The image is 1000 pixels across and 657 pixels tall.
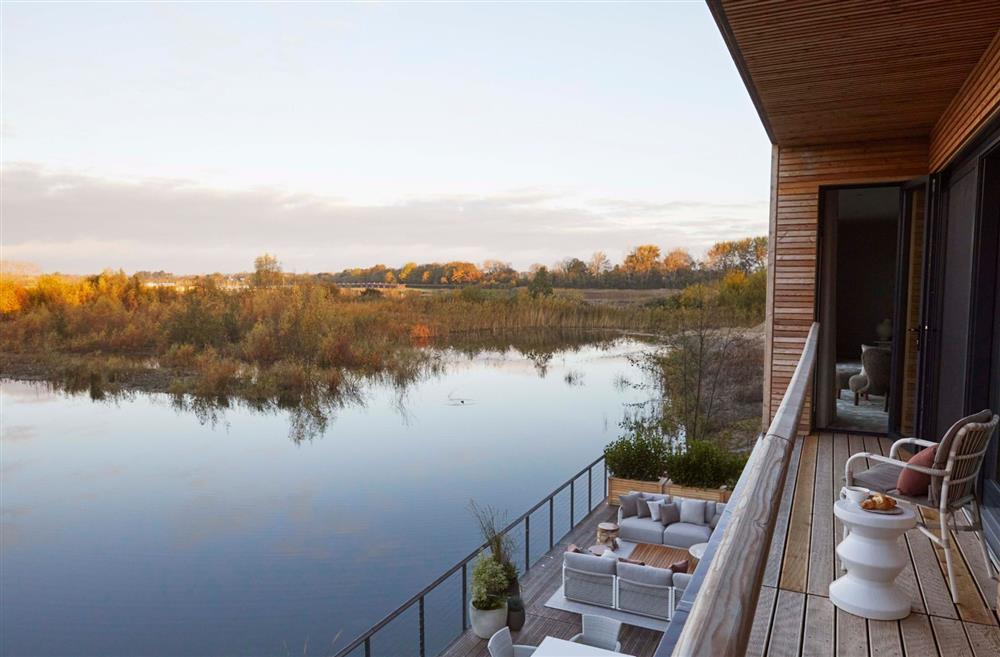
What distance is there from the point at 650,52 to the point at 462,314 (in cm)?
1286

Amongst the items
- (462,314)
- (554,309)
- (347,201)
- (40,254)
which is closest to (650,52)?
(554,309)

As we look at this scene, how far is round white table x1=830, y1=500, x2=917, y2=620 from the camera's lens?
2.64 meters

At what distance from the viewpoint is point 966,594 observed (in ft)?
9.38

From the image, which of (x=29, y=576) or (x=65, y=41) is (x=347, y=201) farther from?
(x=29, y=576)

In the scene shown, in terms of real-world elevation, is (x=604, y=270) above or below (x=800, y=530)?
above

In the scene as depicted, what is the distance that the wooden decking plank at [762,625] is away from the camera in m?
2.46

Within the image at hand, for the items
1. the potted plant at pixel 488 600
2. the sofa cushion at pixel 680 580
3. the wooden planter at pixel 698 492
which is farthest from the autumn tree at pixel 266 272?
the sofa cushion at pixel 680 580

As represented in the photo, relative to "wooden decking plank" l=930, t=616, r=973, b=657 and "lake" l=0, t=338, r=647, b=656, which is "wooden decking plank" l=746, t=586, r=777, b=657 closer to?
"wooden decking plank" l=930, t=616, r=973, b=657

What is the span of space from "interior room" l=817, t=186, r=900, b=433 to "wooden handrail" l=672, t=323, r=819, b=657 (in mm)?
5735

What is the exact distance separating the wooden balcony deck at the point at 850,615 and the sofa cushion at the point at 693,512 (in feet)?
22.4

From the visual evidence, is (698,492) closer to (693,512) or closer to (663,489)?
(663,489)

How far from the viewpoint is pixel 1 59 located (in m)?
27.9

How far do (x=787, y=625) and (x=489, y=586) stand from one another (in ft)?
22.2

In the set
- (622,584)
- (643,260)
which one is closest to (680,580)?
(622,584)
